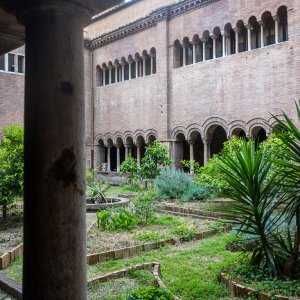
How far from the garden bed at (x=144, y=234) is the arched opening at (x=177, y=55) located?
1140 cm

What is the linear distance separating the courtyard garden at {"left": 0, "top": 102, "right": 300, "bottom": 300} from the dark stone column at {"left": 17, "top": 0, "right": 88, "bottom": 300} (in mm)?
1465

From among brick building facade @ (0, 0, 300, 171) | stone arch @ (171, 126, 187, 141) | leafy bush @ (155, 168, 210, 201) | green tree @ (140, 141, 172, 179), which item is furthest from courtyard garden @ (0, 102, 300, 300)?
stone arch @ (171, 126, 187, 141)

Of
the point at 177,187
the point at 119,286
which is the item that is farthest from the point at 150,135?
the point at 119,286

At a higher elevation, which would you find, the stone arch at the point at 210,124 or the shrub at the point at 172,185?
the stone arch at the point at 210,124

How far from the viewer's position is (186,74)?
59.7 ft

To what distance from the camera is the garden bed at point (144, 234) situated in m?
6.53

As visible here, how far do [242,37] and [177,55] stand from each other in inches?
138

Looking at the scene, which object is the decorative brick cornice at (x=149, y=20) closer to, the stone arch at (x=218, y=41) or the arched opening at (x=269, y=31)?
the stone arch at (x=218, y=41)

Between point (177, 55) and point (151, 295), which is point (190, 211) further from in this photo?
point (177, 55)

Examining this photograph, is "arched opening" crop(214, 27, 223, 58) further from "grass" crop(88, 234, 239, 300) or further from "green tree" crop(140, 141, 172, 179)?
"grass" crop(88, 234, 239, 300)

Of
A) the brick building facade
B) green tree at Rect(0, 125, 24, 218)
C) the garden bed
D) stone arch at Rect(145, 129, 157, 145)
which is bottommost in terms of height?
the garden bed

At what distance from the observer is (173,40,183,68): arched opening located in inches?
741

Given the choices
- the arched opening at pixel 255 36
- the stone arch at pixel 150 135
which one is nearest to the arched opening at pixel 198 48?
the arched opening at pixel 255 36

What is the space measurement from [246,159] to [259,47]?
12.6 metres
